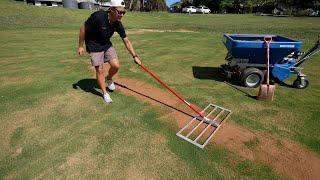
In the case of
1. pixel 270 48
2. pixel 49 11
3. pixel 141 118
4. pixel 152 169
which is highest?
pixel 49 11

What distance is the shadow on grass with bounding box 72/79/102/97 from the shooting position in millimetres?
7012

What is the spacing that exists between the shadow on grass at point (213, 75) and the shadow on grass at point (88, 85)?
2.93 meters

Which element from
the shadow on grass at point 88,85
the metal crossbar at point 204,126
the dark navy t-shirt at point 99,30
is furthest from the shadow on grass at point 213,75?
the dark navy t-shirt at point 99,30

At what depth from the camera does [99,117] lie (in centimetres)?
564

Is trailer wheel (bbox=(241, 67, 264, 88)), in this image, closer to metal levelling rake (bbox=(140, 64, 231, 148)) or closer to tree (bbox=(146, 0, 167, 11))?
metal levelling rake (bbox=(140, 64, 231, 148))

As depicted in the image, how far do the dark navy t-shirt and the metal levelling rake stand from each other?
90.2 inches

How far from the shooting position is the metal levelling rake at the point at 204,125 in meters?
4.91

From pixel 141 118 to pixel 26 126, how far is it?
2160mm

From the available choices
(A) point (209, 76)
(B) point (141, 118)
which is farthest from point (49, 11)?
(B) point (141, 118)

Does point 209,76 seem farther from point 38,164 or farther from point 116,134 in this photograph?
point 38,164

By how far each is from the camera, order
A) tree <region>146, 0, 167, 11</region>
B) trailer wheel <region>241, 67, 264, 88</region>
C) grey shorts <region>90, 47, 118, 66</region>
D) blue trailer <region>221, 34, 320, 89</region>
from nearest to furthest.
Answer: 1. grey shorts <region>90, 47, 118, 66</region>
2. blue trailer <region>221, 34, 320, 89</region>
3. trailer wheel <region>241, 67, 264, 88</region>
4. tree <region>146, 0, 167, 11</region>

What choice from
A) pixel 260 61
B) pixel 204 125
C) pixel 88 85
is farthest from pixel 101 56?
pixel 260 61

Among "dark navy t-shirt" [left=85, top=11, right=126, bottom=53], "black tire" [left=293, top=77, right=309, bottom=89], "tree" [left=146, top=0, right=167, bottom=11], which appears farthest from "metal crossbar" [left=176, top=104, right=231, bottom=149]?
"tree" [left=146, top=0, right=167, bottom=11]

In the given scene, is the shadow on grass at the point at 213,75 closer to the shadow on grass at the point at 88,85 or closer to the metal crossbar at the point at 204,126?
the metal crossbar at the point at 204,126
